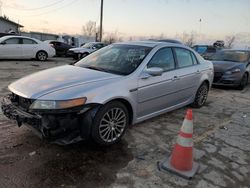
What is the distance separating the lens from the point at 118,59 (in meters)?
4.33

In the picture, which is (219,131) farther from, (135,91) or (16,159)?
(16,159)

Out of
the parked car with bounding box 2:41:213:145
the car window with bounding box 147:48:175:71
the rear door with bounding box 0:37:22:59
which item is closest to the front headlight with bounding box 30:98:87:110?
the parked car with bounding box 2:41:213:145

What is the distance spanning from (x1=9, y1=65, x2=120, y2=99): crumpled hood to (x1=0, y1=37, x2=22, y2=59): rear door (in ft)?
35.0

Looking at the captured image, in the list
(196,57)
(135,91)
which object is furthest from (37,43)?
(135,91)

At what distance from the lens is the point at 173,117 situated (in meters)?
5.23

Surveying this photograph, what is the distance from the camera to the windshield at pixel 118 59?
4035 mm

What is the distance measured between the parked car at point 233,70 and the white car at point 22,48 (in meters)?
10.1

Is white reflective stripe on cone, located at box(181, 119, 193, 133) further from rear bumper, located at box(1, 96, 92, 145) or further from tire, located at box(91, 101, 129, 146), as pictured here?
rear bumper, located at box(1, 96, 92, 145)

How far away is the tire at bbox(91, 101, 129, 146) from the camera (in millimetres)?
3297

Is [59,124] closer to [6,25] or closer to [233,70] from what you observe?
[233,70]

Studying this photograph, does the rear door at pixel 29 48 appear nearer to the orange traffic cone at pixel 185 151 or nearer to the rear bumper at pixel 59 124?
the rear bumper at pixel 59 124

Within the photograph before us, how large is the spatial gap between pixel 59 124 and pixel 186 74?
3010 millimetres

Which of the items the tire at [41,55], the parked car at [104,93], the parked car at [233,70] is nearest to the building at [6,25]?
the tire at [41,55]

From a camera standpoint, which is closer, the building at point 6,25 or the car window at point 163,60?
the car window at point 163,60
